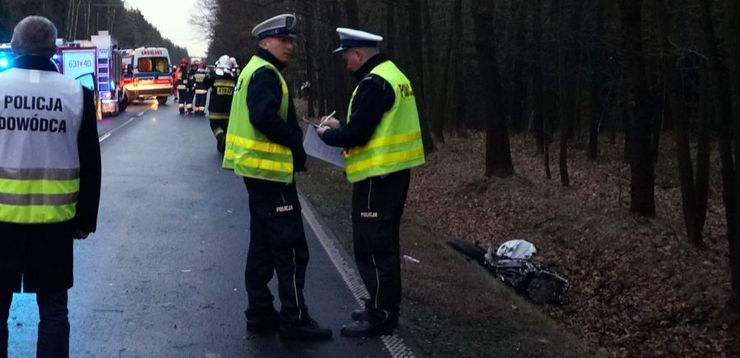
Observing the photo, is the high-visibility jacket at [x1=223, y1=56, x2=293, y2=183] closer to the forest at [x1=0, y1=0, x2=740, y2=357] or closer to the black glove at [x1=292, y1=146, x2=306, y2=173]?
the black glove at [x1=292, y1=146, x2=306, y2=173]

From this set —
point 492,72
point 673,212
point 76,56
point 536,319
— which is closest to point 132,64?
point 76,56

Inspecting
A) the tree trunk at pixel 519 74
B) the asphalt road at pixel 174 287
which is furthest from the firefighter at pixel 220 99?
the tree trunk at pixel 519 74

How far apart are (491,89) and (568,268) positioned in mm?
7056

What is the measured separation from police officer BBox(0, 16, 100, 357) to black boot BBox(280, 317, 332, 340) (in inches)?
72.5

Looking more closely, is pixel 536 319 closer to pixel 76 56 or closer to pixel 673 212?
pixel 673 212

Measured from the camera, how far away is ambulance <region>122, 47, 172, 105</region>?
4816cm

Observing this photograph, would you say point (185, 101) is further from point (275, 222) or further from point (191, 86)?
point (275, 222)

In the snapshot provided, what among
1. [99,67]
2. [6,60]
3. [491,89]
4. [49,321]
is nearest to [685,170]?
[491,89]

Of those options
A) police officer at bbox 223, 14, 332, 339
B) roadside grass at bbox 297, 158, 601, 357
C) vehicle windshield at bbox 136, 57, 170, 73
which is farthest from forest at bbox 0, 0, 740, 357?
vehicle windshield at bbox 136, 57, 170, 73

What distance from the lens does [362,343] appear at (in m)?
6.49

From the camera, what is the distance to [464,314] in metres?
7.64

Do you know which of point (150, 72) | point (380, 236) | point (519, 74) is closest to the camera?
point (380, 236)

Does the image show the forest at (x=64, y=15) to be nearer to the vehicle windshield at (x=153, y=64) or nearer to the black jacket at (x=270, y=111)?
Answer: the vehicle windshield at (x=153, y=64)

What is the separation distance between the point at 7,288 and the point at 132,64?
45129 millimetres
